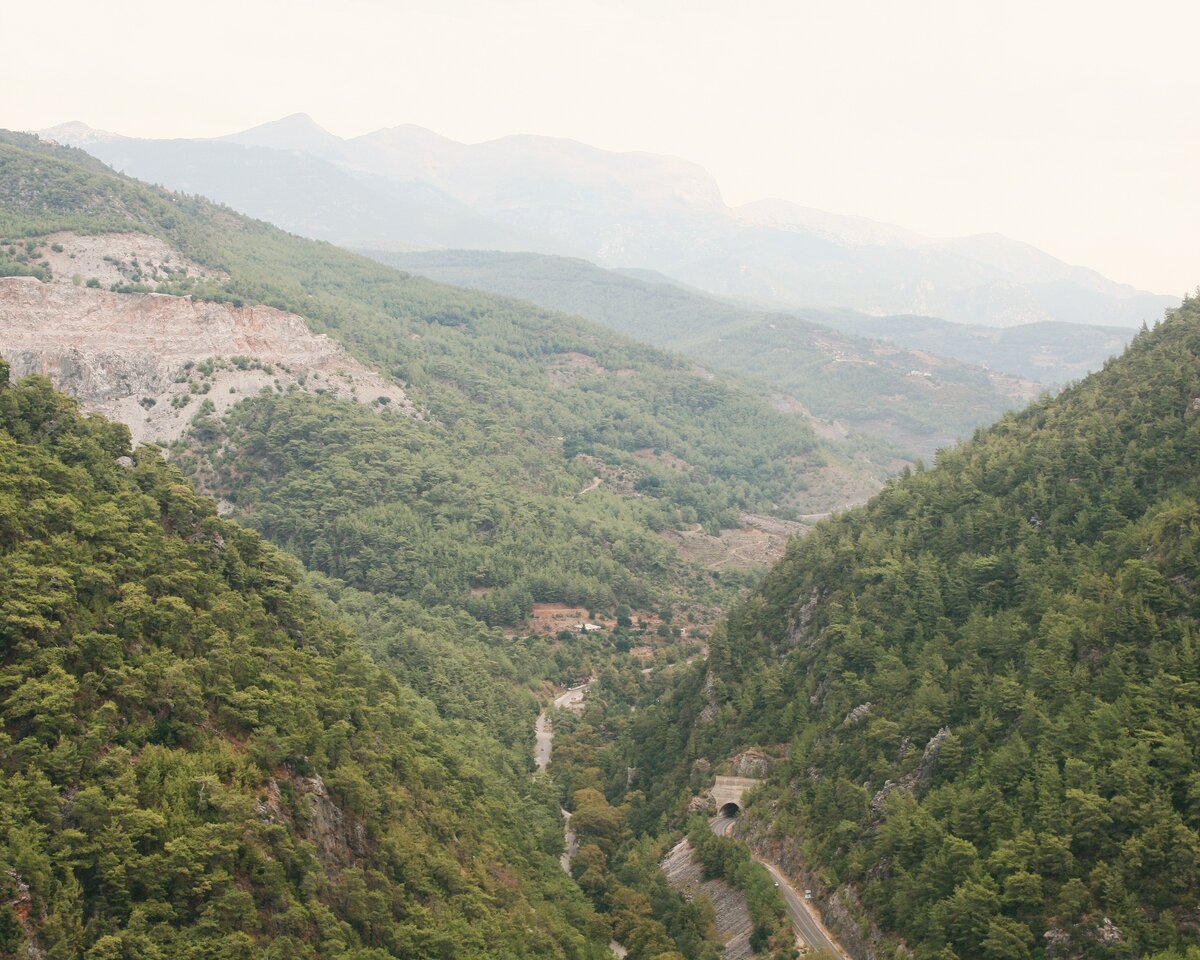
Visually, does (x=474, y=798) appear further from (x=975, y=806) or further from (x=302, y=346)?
(x=302, y=346)

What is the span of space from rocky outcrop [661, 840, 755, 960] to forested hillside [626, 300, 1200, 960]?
4.15 meters

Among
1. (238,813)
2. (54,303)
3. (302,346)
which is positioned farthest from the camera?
(302,346)

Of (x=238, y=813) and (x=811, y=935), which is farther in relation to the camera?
(x=811, y=935)

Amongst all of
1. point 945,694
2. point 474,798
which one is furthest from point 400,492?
point 945,694

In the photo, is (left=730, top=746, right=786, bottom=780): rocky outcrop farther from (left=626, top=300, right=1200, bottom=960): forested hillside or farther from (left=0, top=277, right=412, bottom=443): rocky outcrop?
(left=0, top=277, right=412, bottom=443): rocky outcrop

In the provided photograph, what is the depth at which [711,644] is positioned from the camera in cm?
9200

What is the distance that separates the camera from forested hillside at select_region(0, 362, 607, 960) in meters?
38.4

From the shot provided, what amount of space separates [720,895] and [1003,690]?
63.3ft

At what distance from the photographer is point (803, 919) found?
62.5 m

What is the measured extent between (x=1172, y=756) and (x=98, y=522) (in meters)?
47.0

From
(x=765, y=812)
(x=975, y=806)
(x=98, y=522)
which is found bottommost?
(x=765, y=812)

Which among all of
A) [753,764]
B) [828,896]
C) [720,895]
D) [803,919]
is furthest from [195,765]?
[753,764]

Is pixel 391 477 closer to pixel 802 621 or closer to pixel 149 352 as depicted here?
pixel 149 352

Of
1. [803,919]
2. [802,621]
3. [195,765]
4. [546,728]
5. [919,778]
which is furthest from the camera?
[546,728]
